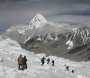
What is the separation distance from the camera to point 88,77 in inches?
1654

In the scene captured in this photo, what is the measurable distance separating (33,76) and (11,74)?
111 inches

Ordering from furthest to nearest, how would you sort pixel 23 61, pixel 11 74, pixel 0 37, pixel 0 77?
1. pixel 0 37
2. pixel 23 61
3. pixel 11 74
4. pixel 0 77

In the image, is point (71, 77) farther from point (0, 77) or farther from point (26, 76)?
point (0, 77)

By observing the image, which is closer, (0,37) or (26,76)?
(26,76)

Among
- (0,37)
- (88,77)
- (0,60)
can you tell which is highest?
(0,37)

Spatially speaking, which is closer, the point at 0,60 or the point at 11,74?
the point at 11,74

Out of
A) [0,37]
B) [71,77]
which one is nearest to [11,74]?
[71,77]

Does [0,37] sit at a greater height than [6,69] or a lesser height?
greater

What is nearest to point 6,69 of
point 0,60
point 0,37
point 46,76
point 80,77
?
point 46,76

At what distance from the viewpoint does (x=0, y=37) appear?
314 feet

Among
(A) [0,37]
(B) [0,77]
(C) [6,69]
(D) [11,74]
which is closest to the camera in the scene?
(B) [0,77]

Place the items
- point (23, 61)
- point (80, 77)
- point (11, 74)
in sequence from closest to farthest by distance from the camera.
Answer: point (11, 74) → point (23, 61) → point (80, 77)

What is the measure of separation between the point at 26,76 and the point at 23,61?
457 cm

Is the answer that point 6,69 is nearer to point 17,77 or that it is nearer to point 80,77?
point 17,77
